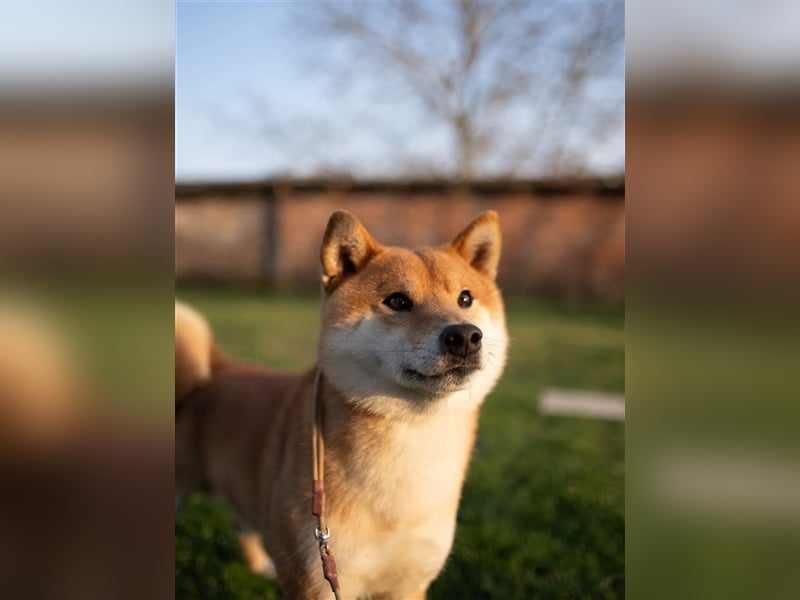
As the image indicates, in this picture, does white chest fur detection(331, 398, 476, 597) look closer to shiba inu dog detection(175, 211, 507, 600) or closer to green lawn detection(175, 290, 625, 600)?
shiba inu dog detection(175, 211, 507, 600)

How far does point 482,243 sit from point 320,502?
85 centimetres

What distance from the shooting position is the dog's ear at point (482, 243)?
176 cm

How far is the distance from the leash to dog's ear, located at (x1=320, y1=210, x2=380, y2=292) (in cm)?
29

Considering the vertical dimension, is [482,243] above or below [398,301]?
above

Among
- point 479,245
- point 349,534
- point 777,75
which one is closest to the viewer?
point 777,75

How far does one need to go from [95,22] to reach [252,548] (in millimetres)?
1997

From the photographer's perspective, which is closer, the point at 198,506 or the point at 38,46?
the point at 38,46

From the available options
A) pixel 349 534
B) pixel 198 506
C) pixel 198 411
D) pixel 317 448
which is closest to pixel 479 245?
pixel 317 448

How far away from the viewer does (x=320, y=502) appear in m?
1.45

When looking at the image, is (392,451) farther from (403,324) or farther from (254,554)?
(254,554)

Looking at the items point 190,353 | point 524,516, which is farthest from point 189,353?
point 524,516

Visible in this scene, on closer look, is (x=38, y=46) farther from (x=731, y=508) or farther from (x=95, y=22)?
(x=731, y=508)

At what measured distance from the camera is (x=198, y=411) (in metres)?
2.12

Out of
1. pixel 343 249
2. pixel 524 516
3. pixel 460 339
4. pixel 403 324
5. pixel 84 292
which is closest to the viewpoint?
pixel 84 292
